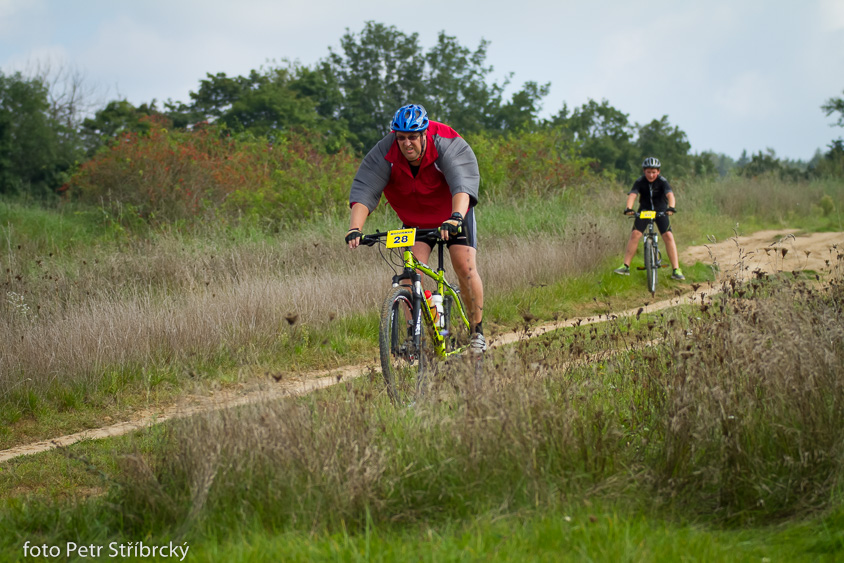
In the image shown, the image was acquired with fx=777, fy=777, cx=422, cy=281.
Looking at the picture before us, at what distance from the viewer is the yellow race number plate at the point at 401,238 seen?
5.57 meters

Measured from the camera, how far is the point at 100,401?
6.62 metres

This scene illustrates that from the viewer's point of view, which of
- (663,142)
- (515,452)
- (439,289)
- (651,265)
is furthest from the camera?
(663,142)

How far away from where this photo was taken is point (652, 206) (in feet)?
41.6

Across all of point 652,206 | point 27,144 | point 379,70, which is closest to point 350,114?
point 379,70

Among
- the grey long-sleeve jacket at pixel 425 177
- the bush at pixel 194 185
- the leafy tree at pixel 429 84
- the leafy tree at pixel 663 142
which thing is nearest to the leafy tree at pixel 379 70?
the leafy tree at pixel 429 84

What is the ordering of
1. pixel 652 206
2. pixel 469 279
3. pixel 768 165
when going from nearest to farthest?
pixel 469 279
pixel 652 206
pixel 768 165

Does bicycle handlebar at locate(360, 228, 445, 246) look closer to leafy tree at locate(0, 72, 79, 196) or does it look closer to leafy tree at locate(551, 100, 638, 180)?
leafy tree at locate(0, 72, 79, 196)

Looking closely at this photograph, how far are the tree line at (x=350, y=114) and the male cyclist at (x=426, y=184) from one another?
20723mm

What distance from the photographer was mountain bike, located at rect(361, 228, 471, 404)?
18.0 ft

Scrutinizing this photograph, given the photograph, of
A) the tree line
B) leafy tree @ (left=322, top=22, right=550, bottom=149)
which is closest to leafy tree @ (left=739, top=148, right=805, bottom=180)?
the tree line

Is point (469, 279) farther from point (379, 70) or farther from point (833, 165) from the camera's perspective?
point (379, 70)

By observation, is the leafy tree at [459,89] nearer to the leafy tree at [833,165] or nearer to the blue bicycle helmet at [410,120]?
the leafy tree at [833,165]

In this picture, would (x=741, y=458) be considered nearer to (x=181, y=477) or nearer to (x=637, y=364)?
(x=637, y=364)

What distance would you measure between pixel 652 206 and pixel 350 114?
35.1m
